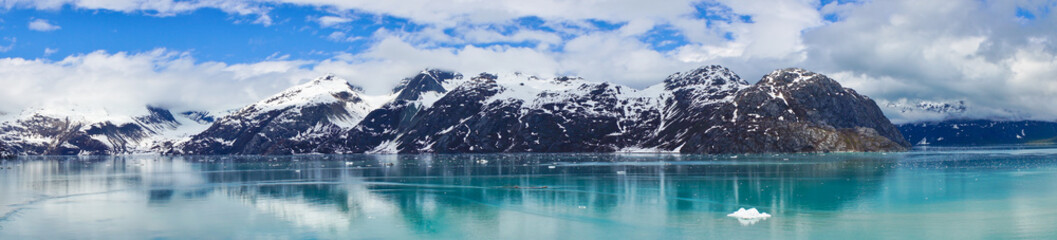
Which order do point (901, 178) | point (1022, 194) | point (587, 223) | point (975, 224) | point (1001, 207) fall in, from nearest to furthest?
point (975, 224), point (587, 223), point (1001, 207), point (1022, 194), point (901, 178)

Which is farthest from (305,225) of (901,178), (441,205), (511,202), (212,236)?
(901,178)

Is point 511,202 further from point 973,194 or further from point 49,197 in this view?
point 49,197

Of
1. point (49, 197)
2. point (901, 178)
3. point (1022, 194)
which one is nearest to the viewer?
point (1022, 194)

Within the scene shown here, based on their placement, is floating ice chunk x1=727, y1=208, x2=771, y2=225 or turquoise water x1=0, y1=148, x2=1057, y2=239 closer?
turquoise water x1=0, y1=148, x2=1057, y2=239

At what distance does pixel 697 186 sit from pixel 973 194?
27.7 meters

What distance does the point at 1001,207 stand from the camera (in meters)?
60.7

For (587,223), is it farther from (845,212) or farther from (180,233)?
(180,233)

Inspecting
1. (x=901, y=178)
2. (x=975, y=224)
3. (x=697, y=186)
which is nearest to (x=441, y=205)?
(x=697, y=186)

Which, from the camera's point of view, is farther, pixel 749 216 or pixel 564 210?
pixel 564 210

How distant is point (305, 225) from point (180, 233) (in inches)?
337

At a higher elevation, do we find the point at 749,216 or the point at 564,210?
the point at 749,216

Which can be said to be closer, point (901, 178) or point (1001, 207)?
point (1001, 207)

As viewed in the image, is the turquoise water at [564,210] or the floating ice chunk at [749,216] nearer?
the turquoise water at [564,210]

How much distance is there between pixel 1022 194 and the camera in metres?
71.5
